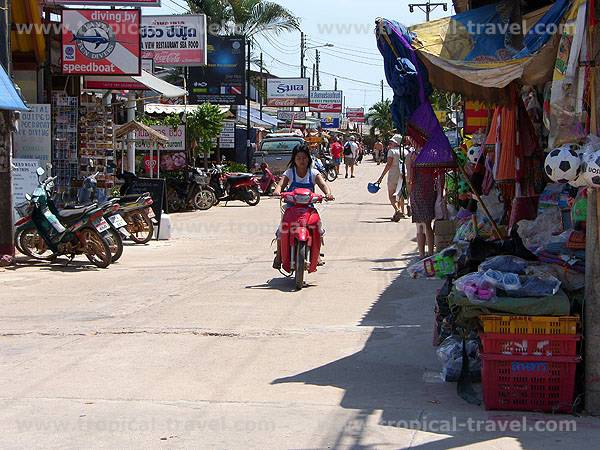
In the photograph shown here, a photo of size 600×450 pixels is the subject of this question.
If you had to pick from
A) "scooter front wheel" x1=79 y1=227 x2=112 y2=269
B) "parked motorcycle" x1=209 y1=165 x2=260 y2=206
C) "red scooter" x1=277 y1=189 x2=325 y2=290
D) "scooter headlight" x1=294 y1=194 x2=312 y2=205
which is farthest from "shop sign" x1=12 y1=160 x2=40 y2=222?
"parked motorcycle" x1=209 y1=165 x2=260 y2=206

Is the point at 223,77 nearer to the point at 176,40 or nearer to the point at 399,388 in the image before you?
the point at 176,40

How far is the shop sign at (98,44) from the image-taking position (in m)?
16.6

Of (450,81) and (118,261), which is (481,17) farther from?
(118,261)

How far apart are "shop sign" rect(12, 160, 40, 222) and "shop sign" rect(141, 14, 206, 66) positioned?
13932 millimetres

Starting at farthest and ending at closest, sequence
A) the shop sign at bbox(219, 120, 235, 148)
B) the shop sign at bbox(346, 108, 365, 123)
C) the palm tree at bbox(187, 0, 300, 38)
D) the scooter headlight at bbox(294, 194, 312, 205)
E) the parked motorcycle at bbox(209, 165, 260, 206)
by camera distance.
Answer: the shop sign at bbox(346, 108, 365, 123) → the palm tree at bbox(187, 0, 300, 38) → the shop sign at bbox(219, 120, 235, 148) → the parked motorcycle at bbox(209, 165, 260, 206) → the scooter headlight at bbox(294, 194, 312, 205)

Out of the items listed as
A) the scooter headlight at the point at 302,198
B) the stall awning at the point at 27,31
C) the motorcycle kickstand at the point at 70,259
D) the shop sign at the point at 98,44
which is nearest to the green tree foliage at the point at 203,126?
the shop sign at the point at 98,44

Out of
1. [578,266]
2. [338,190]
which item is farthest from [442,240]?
[338,190]

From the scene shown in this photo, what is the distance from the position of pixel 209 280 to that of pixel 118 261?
2.68m

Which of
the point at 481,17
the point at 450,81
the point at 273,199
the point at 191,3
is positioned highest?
the point at 191,3

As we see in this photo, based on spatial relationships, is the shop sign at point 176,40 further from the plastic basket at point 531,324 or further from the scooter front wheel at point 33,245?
the plastic basket at point 531,324

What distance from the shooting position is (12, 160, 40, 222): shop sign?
47.6ft

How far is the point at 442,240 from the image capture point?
13.2 m

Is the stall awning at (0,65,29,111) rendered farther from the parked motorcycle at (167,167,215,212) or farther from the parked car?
the parked car

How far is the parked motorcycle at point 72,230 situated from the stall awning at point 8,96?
3.74 feet
